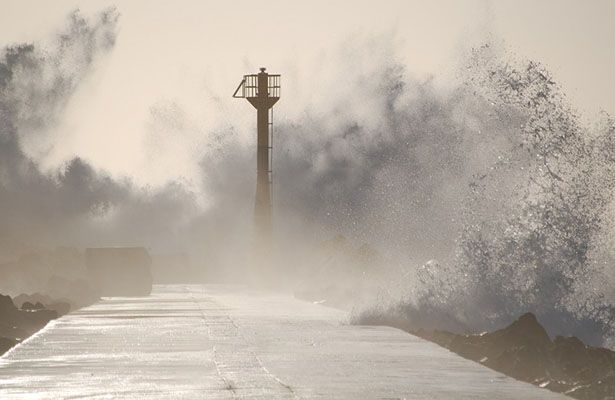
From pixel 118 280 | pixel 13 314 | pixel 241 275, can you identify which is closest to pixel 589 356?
pixel 13 314

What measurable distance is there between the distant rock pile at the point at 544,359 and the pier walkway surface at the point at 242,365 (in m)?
0.64

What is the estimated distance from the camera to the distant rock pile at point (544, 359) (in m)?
19.1

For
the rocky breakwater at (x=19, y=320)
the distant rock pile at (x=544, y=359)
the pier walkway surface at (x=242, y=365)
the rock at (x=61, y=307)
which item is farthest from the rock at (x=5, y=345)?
the rock at (x=61, y=307)

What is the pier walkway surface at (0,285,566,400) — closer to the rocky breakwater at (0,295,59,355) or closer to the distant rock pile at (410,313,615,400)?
the distant rock pile at (410,313,615,400)

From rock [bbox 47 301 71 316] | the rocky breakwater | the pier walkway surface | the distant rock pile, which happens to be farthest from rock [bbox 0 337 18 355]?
rock [bbox 47 301 71 316]

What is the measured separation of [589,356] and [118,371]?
23.9 ft

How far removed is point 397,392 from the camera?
17312 millimetres

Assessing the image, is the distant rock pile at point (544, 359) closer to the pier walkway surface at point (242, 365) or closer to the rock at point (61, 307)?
the pier walkway surface at point (242, 365)

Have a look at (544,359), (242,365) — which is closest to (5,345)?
(242,365)

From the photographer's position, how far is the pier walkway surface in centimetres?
1748

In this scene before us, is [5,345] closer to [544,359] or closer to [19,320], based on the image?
[544,359]

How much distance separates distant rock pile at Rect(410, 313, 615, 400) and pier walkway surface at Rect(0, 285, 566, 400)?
2.09 feet

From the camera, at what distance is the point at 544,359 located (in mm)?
22172

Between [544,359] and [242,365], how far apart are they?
462 cm
